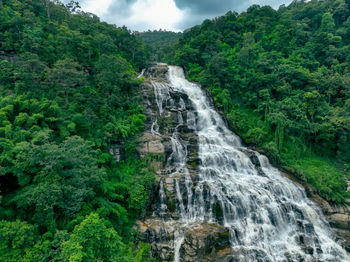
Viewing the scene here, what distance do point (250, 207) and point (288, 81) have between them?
65.4 feet

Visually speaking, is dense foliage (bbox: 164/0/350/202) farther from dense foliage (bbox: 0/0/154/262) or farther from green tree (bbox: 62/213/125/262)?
green tree (bbox: 62/213/125/262)

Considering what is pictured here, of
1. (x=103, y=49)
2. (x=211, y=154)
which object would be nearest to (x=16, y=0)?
(x=103, y=49)

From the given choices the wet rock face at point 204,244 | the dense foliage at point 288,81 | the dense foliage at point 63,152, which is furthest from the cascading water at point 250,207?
the dense foliage at point 63,152

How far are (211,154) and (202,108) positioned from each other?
28.0ft

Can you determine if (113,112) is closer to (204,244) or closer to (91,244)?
(91,244)

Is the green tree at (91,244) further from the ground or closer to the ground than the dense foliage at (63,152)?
closer to the ground

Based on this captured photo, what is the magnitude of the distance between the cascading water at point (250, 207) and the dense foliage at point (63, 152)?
10.6 ft

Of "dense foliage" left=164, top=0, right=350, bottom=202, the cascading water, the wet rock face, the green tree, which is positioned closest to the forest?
the green tree

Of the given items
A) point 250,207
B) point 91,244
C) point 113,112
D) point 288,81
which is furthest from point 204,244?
point 288,81

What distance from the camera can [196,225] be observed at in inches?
496

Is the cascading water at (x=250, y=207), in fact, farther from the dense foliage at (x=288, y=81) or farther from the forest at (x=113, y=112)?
the dense foliage at (x=288, y=81)

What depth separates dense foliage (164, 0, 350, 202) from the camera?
21.2 m

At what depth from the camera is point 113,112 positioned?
1888 centimetres

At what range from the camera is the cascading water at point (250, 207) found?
12000 millimetres
